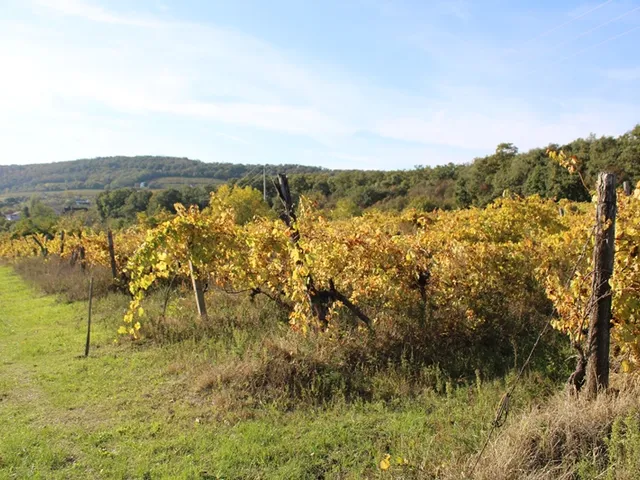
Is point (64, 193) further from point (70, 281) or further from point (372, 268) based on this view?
point (372, 268)

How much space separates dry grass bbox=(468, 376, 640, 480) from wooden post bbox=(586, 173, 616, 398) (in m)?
0.22

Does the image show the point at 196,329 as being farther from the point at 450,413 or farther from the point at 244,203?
the point at 244,203

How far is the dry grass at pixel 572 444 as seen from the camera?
3084mm

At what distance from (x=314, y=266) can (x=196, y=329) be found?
264 centimetres

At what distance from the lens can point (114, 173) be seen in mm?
138875

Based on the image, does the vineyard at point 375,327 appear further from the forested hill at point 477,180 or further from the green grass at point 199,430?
the forested hill at point 477,180

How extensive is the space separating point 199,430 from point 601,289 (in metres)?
3.84

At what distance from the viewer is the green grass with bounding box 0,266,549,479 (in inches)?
150

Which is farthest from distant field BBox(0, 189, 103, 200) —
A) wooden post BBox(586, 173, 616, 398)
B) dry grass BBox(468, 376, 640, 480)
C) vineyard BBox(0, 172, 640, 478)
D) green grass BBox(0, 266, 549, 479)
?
dry grass BBox(468, 376, 640, 480)

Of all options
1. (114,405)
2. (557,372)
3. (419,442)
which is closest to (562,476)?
(419,442)

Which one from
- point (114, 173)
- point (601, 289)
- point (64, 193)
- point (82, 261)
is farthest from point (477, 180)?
point (114, 173)

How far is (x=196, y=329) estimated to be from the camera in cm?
779

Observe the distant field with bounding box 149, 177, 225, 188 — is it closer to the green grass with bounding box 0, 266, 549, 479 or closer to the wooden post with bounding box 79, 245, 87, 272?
the wooden post with bounding box 79, 245, 87, 272

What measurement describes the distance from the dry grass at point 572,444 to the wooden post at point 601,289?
0.22 m
